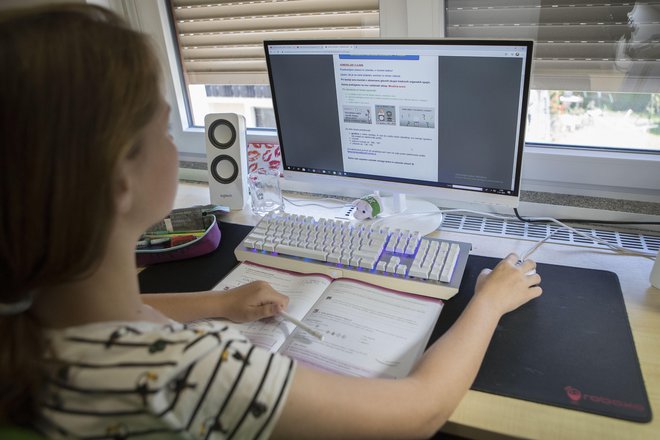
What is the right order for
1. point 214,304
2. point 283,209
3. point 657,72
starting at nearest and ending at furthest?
point 214,304, point 657,72, point 283,209

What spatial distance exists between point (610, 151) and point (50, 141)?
1.25 meters

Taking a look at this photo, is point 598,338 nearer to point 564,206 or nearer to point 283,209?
point 564,206

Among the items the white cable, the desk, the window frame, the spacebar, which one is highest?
the window frame

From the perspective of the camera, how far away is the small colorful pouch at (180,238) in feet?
3.80

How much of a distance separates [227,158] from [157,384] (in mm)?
933

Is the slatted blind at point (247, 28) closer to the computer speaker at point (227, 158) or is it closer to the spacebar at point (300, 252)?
the computer speaker at point (227, 158)

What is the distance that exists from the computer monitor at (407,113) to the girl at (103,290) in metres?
0.54

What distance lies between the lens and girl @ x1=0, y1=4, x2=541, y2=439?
1.73 ft

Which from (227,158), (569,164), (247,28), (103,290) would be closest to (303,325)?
(103,290)

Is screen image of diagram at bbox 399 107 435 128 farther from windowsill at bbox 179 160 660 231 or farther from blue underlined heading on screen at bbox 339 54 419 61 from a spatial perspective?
windowsill at bbox 179 160 660 231

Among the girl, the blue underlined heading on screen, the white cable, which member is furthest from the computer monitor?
the girl

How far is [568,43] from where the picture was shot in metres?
1.22

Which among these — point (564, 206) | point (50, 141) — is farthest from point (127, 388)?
point (564, 206)

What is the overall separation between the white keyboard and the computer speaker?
255 millimetres
